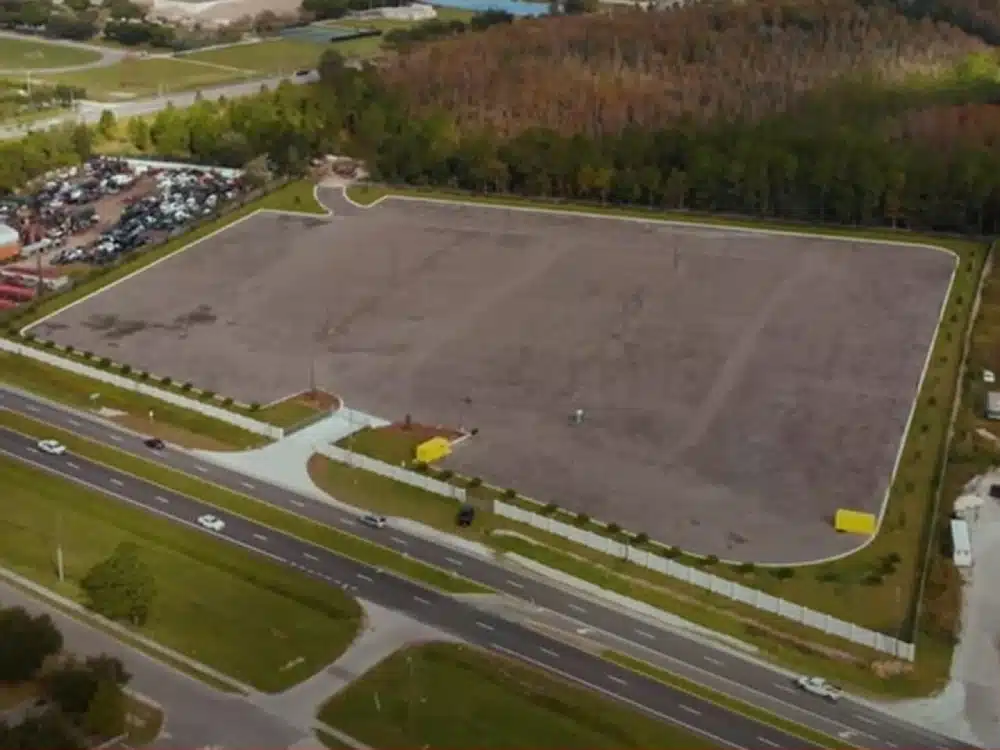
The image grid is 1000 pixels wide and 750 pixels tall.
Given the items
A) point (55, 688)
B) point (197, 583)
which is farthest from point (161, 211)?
point (55, 688)

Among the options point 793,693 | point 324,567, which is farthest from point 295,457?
point 793,693

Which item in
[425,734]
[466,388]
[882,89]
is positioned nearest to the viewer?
[425,734]

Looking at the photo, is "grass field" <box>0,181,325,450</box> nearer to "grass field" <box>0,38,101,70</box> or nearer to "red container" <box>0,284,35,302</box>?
"red container" <box>0,284,35,302</box>

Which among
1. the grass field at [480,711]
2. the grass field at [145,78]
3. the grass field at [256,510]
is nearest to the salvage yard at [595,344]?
the grass field at [256,510]

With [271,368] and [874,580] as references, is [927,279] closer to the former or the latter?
[874,580]

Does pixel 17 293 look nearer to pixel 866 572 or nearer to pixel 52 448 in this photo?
pixel 52 448
